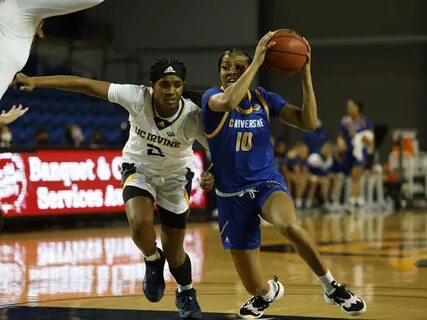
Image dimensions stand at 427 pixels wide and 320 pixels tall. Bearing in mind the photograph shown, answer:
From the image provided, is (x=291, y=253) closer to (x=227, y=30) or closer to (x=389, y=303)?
(x=389, y=303)

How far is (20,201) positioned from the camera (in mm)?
13766

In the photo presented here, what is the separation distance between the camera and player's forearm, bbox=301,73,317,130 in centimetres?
635

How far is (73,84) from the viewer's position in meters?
6.50

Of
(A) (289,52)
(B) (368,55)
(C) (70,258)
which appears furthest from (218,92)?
(B) (368,55)

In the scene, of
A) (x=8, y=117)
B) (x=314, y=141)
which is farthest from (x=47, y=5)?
(x=314, y=141)

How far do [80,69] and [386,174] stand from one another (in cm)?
730

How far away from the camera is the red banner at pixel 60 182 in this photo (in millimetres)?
13680

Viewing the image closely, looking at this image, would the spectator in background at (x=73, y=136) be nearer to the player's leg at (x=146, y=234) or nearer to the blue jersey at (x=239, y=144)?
the player's leg at (x=146, y=234)

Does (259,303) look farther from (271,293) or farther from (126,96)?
(126,96)

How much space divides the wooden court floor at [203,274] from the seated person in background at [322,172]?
5210mm

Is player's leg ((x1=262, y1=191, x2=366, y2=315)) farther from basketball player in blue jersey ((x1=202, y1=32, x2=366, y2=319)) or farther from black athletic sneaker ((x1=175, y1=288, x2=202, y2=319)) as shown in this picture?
black athletic sneaker ((x1=175, y1=288, x2=202, y2=319))

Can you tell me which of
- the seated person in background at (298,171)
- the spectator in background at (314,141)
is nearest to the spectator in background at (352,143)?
the seated person in background at (298,171)

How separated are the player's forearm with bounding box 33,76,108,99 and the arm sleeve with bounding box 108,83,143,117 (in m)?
A: 0.06

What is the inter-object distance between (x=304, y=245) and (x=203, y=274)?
3180 millimetres
